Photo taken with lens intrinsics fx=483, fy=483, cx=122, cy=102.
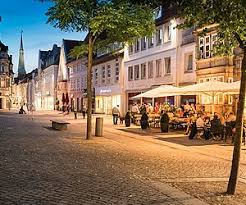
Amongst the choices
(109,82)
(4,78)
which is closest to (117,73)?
(109,82)

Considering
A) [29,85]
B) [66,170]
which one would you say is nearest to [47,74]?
[29,85]

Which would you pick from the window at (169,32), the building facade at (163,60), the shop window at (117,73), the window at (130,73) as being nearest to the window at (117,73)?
the shop window at (117,73)

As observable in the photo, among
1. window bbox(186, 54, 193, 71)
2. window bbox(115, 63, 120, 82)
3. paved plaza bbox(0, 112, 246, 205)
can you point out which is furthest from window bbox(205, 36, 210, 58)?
window bbox(115, 63, 120, 82)

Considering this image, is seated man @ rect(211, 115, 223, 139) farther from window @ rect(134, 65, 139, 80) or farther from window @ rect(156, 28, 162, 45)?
window @ rect(134, 65, 139, 80)

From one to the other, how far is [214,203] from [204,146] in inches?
419

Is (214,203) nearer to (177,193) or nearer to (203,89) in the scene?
(177,193)

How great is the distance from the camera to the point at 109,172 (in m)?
11.2

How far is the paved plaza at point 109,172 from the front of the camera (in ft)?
27.0

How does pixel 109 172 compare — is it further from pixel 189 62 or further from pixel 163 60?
A: pixel 163 60

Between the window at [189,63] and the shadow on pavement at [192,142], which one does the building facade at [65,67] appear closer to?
the window at [189,63]

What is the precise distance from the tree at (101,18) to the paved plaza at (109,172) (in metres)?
5.11

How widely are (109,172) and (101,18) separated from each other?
32.4 feet

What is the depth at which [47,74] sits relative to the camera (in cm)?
10350

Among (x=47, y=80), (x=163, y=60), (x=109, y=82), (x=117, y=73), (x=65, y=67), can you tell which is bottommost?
(x=109, y=82)
